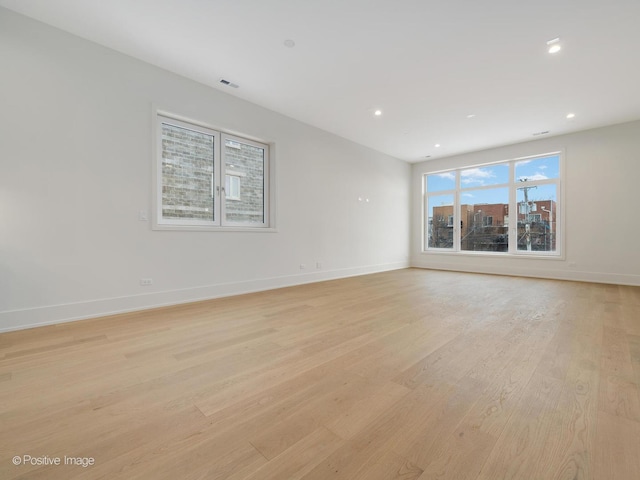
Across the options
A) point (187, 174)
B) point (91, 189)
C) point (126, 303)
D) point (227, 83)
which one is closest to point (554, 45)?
point (227, 83)

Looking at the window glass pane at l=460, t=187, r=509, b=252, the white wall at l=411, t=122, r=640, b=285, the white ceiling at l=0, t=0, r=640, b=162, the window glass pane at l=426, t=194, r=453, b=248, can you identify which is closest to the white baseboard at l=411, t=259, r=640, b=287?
the white wall at l=411, t=122, r=640, b=285

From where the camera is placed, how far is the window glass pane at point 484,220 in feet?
22.2

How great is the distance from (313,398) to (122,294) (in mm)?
2902

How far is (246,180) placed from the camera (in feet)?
15.2

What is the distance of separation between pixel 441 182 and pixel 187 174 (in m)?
6.72

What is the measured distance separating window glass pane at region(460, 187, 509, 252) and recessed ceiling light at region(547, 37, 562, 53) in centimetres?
413

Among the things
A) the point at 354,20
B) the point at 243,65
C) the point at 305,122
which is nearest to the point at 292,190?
the point at 305,122

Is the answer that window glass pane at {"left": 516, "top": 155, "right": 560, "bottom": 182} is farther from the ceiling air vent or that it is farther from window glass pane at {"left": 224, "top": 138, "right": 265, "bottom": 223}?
the ceiling air vent

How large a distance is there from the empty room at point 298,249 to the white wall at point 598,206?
0.04 m

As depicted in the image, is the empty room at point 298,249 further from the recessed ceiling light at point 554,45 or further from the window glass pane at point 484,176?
the window glass pane at point 484,176

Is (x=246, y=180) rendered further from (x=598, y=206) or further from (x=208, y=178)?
(x=598, y=206)

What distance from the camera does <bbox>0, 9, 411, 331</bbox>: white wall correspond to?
2.68 meters

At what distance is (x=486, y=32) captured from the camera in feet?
9.48

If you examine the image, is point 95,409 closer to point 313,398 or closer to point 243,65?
point 313,398
